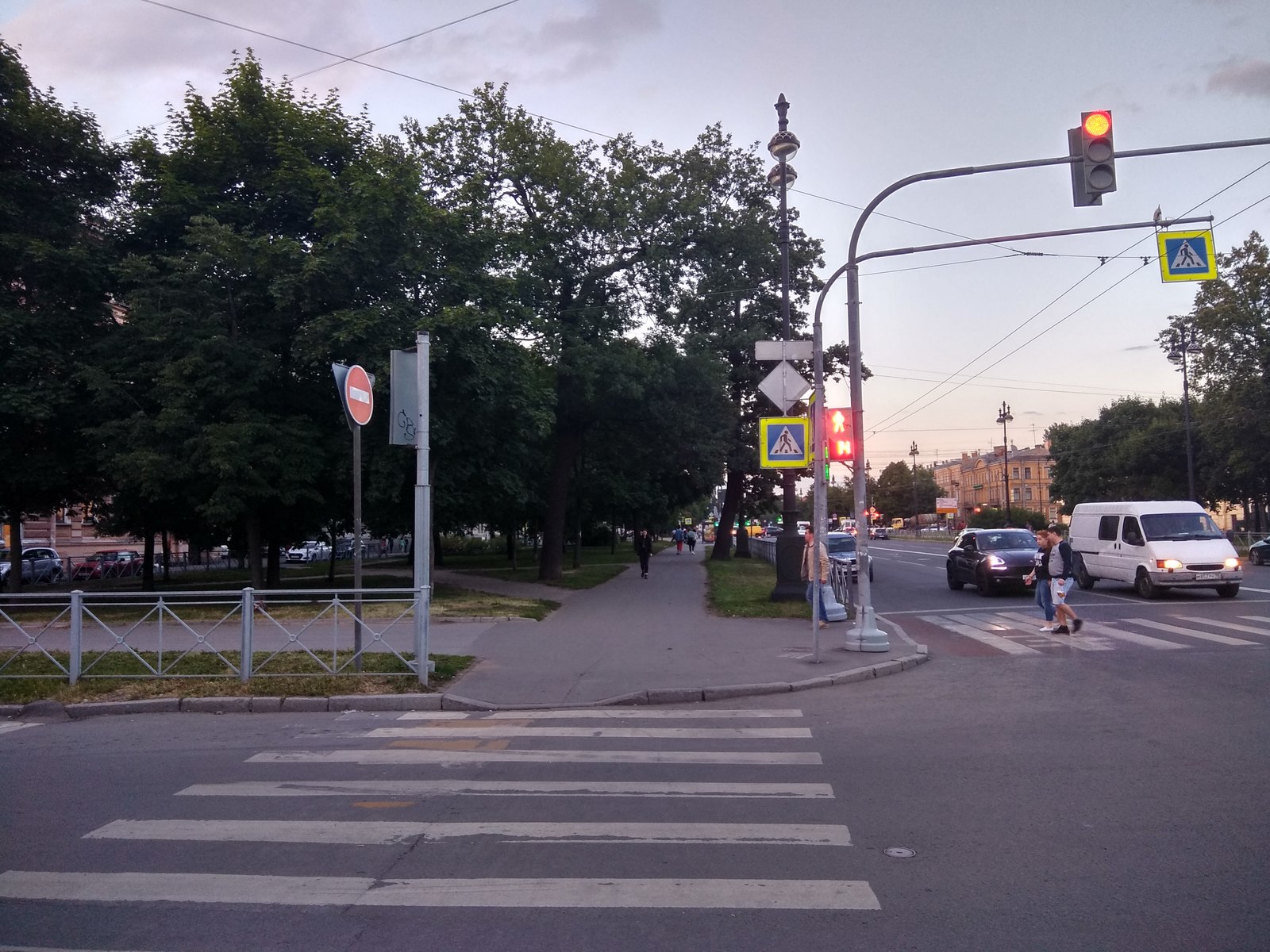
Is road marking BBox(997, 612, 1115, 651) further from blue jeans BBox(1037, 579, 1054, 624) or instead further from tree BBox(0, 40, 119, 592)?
tree BBox(0, 40, 119, 592)

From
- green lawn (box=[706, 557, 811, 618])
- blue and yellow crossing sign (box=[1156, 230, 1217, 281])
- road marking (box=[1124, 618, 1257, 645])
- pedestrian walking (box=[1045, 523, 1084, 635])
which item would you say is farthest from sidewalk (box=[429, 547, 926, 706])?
blue and yellow crossing sign (box=[1156, 230, 1217, 281])

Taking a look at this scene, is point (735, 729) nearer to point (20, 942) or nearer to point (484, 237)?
point (20, 942)

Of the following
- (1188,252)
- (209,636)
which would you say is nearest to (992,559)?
(1188,252)

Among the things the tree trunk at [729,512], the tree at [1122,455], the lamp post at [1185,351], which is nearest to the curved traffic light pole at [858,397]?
the tree trunk at [729,512]

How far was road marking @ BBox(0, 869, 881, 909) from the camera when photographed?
477 cm

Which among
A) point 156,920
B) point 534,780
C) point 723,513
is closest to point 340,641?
point 534,780

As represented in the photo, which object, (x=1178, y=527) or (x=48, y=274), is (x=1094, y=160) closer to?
(x=1178, y=527)

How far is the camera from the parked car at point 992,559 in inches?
913

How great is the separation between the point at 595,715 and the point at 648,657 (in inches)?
139

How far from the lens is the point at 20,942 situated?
440 centimetres

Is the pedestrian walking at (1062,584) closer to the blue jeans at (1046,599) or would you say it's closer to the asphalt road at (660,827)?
the blue jeans at (1046,599)

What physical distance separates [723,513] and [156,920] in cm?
4370

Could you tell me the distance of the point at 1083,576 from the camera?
24578mm

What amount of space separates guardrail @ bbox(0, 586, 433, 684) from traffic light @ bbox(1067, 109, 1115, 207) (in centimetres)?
912
